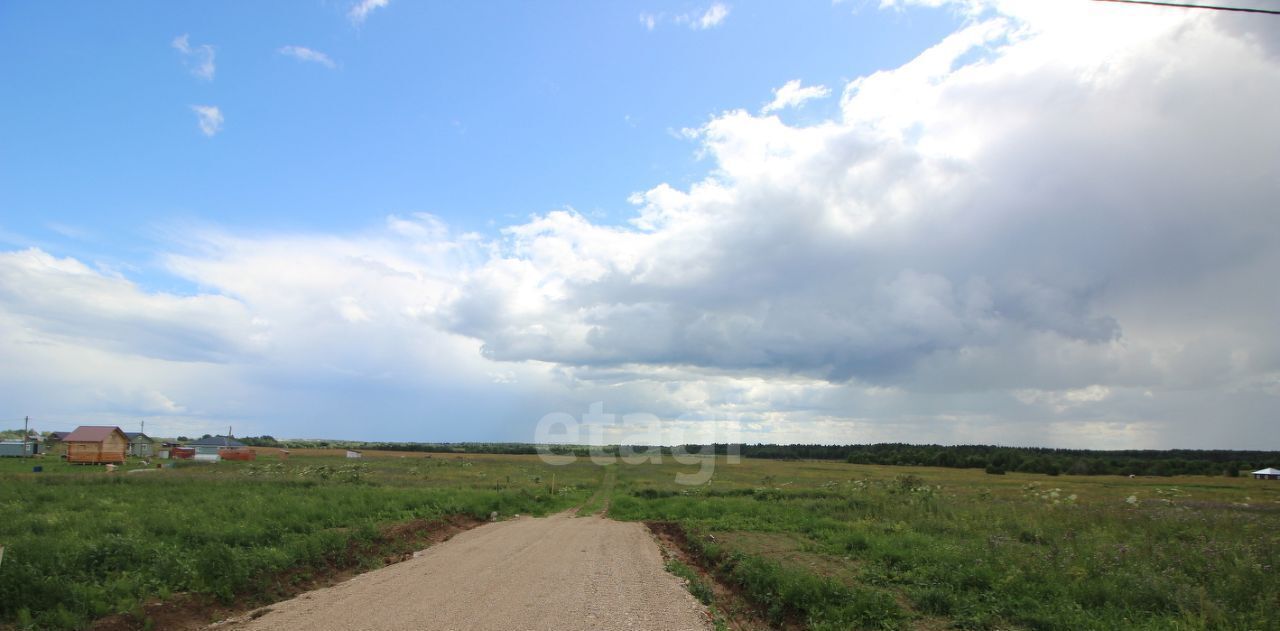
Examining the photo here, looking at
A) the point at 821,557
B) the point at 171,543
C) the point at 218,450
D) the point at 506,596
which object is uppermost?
the point at 171,543

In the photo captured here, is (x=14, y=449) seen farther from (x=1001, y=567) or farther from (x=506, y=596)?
(x=1001, y=567)

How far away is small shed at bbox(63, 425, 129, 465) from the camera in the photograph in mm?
60344

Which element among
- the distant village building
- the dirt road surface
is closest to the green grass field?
the dirt road surface

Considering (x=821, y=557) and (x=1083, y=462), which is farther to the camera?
(x=1083, y=462)

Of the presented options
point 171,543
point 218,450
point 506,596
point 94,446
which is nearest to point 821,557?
point 506,596

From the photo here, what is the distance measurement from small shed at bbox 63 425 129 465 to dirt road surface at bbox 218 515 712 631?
62.1 m

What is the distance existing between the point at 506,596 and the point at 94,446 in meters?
69.4

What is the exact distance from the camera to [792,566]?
13.3 m

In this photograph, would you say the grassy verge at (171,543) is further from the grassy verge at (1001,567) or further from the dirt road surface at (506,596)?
the grassy verge at (1001,567)

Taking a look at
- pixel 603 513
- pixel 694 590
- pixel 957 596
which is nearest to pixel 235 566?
pixel 694 590

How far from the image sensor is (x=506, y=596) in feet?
34.2

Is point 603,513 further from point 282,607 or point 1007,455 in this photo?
point 1007,455

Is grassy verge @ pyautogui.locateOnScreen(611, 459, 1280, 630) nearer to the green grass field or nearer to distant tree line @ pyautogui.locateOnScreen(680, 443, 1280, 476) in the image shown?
the green grass field

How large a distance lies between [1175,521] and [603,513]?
780 inches
